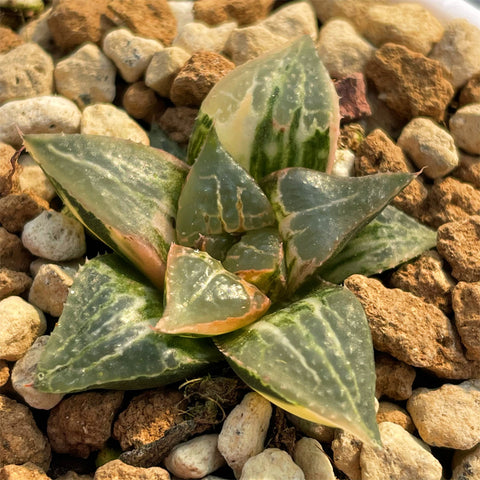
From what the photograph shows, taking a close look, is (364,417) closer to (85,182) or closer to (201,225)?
(201,225)

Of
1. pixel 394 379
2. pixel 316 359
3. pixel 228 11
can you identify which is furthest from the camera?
pixel 228 11

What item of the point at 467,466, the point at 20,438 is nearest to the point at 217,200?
the point at 20,438

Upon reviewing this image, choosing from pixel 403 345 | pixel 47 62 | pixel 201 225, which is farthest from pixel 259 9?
pixel 403 345

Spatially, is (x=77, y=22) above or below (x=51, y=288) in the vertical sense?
above

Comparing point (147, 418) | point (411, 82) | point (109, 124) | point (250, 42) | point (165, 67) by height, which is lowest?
point (147, 418)

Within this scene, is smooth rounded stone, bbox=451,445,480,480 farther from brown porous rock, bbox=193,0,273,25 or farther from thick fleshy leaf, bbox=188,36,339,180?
brown porous rock, bbox=193,0,273,25

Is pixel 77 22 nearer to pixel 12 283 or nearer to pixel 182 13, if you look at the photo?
pixel 182 13

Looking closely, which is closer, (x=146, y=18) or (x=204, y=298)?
(x=204, y=298)
